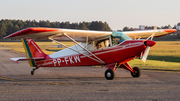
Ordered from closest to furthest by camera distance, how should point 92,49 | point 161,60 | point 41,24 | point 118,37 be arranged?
point 118,37 < point 92,49 < point 161,60 < point 41,24

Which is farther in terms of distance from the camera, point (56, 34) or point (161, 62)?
point (161, 62)

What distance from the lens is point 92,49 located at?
37.3 feet

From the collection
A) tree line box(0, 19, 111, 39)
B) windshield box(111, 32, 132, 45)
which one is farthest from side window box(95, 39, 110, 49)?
tree line box(0, 19, 111, 39)

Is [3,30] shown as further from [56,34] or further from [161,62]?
[56,34]

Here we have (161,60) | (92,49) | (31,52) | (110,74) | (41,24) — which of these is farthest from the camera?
(41,24)

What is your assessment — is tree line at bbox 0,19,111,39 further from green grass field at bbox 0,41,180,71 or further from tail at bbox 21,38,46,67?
tail at bbox 21,38,46,67

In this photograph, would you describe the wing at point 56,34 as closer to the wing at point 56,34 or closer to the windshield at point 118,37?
the wing at point 56,34

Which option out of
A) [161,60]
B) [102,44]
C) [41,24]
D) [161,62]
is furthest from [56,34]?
[41,24]

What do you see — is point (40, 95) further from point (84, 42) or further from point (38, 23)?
point (38, 23)

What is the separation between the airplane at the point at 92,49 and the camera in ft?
32.6

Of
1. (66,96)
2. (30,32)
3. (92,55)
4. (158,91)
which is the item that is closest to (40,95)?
(66,96)

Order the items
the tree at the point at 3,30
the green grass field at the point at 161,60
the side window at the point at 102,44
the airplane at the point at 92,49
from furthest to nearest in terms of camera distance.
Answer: the tree at the point at 3,30, the green grass field at the point at 161,60, the side window at the point at 102,44, the airplane at the point at 92,49

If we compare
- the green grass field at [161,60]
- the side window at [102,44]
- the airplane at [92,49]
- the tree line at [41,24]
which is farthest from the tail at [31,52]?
the tree line at [41,24]

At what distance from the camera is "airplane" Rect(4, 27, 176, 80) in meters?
9.92
